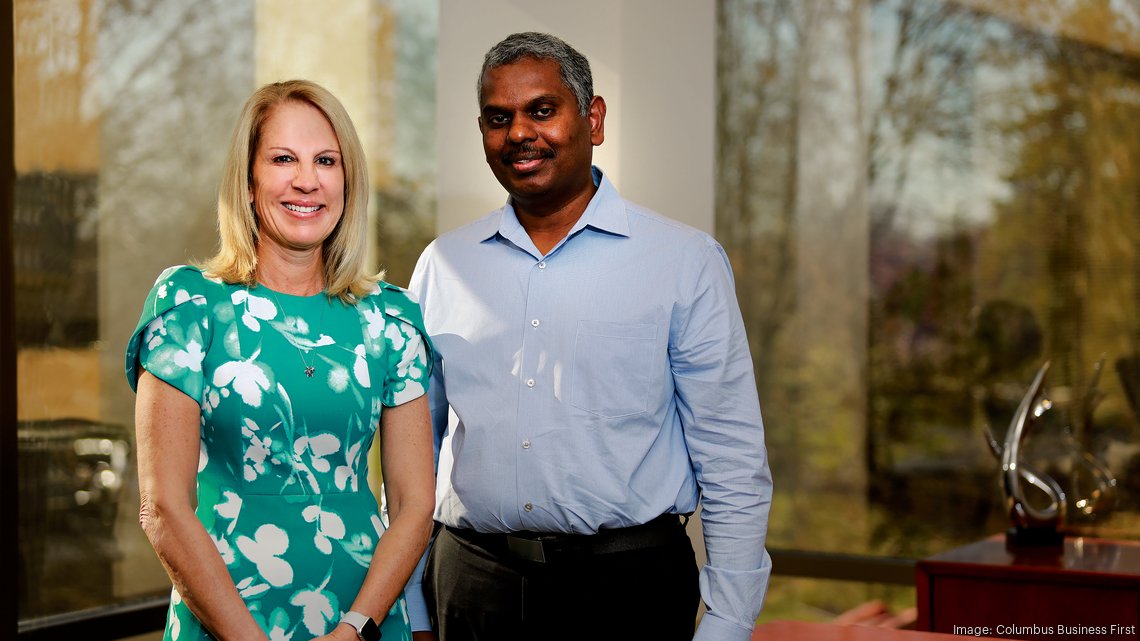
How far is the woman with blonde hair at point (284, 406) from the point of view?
168cm

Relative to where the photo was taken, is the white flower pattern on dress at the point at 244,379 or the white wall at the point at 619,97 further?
the white wall at the point at 619,97

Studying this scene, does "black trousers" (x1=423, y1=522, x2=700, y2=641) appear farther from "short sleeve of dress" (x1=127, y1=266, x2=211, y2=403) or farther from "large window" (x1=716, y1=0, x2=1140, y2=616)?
"large window" (x1=716, y1=0, x2=1140, y2=616)

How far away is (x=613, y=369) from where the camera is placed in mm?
2076

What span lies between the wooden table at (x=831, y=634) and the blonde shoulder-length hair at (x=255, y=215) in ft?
3.06

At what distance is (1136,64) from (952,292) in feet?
3.46

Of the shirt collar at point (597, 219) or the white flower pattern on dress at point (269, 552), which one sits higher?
the shirt collar at point (597, 219)

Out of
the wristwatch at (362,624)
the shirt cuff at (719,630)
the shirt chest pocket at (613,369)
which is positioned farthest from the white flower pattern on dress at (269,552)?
the shirt cuff at (719,630)

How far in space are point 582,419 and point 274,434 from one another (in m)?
0.56

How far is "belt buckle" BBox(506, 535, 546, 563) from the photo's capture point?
203 centimetres

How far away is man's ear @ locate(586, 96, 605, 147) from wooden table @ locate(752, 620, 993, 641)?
95 centimetres

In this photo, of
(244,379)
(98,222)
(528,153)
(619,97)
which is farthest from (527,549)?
(98,222)

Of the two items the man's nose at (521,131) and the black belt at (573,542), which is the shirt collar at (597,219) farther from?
the black belt at (573,542)

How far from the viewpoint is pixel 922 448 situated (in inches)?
182

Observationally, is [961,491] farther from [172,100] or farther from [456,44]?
[172,100]
